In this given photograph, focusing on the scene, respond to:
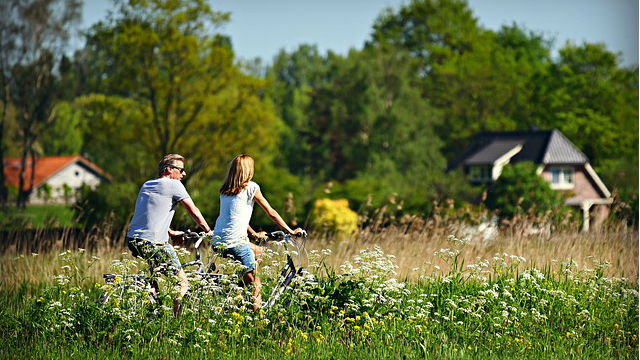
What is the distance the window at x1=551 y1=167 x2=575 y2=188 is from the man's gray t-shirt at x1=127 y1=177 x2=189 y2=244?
116 ft

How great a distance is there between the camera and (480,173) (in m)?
40.9

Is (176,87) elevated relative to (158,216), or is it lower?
elevated

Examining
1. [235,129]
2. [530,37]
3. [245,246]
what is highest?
[530,37]

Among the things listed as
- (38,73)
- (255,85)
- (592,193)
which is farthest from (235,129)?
(592,193)

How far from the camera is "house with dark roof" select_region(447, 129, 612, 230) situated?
125ft

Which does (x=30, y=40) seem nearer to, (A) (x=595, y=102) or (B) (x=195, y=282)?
(B) (x=195, y=282)

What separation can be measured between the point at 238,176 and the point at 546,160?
3380 centimetres

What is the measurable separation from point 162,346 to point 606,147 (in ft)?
130

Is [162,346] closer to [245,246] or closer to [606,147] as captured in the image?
[245,246]

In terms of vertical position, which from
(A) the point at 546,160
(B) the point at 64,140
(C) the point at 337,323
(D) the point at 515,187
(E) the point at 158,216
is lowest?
(C) the point at 337,323

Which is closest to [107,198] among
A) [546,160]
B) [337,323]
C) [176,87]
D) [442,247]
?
[176,87]

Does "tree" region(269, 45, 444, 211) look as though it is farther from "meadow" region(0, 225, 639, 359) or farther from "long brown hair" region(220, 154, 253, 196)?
"long brown hair" region(220, 154, 253, 196)

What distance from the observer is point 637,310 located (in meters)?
7.16

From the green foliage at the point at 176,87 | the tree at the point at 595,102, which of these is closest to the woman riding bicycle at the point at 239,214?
the green foliage at the point at 176,87
